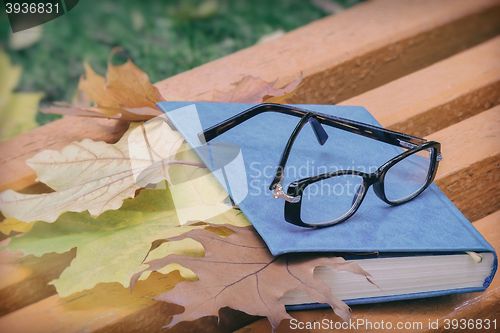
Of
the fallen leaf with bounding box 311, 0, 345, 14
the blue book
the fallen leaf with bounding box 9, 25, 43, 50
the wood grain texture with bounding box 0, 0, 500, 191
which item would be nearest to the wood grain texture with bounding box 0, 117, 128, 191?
the wood grain texture with bounding box 0, 0, 500, 191

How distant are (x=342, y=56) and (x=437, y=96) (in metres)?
0.17

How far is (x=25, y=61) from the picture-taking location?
5.87 feet

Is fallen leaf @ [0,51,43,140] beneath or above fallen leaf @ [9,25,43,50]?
beneath

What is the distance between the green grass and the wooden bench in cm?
50

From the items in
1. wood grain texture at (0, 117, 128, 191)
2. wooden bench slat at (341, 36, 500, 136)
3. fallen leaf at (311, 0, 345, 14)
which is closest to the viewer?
wood grain texture at (0, 117, 128, 191)

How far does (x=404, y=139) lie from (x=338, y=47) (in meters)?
0.38

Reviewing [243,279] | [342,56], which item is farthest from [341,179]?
[342,56]

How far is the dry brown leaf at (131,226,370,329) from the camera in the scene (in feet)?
2.50

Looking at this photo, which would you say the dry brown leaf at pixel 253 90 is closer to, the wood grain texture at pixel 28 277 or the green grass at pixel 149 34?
the wood grain texture at pixel 28 277

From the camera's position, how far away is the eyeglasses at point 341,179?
828 millimetres

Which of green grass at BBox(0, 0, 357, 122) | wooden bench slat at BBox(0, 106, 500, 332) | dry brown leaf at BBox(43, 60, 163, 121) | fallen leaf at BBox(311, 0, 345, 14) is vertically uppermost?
dry brown leaf at BBox(43, 60, 163, 121)

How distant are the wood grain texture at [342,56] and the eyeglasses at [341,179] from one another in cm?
24

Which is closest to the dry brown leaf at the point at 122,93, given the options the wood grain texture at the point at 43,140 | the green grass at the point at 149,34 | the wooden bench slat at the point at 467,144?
the wood grain texture at the point at 43,140

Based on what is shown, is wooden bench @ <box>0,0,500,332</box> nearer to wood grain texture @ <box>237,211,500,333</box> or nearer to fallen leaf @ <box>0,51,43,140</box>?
wood grain texture @ <box>237,211,500,333</box>
